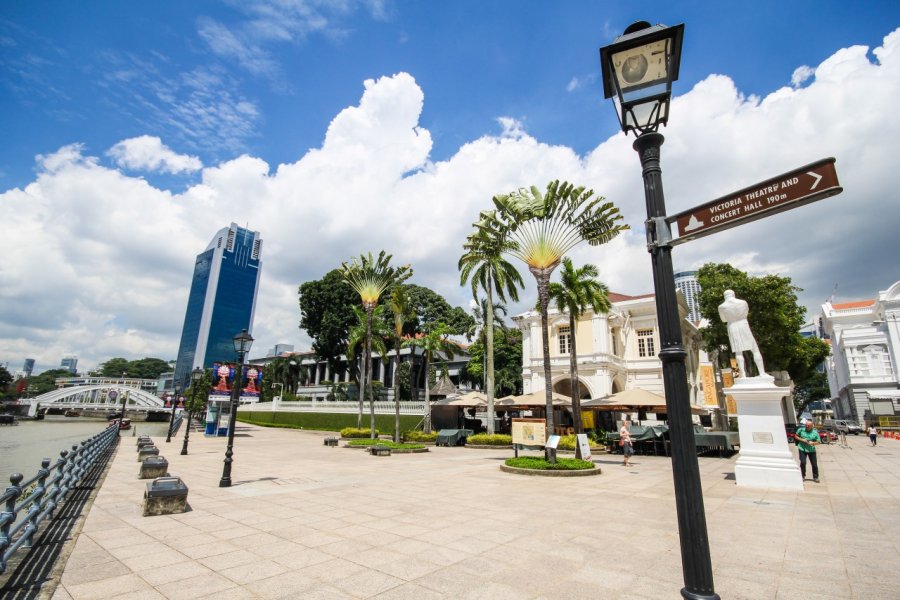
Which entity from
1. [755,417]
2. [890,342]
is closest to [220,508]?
[755,417]

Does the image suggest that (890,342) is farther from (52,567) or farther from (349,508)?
(52,567)

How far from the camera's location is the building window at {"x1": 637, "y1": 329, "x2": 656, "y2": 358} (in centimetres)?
3469

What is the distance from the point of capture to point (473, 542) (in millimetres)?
6094

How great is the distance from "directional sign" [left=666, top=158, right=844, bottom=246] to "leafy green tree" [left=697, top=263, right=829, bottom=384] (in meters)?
32.5

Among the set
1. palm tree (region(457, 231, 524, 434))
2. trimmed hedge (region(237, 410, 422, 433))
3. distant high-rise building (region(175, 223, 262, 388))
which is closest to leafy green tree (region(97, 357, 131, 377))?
distant high-rise building (region(175, 223, 262, 388))

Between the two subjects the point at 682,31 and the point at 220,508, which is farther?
the point at 220,508

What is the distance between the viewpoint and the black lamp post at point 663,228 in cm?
280

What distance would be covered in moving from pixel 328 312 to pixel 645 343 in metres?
31.7

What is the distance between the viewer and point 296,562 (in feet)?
17.2

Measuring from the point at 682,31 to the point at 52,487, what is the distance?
982 cm

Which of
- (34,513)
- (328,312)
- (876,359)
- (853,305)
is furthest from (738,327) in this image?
(853,305)

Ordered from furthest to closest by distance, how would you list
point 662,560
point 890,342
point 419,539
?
point 890,342
point 419,539
point 662,560

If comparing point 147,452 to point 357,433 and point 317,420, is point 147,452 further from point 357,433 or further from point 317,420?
point 317,420

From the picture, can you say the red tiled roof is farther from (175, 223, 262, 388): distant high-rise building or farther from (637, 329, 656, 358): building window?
(175, 223, 262, 388): distant high-rise building
